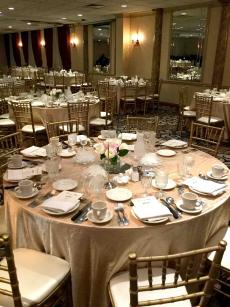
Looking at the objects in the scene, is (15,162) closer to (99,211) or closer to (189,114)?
(99,211)

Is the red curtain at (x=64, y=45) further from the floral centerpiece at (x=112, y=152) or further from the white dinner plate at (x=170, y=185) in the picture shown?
the white dinner plate at (x=170, y=185)

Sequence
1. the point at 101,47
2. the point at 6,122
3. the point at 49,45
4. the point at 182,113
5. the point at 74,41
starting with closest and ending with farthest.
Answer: the point at 6,122 → the point at 182,113 → the point at 101,47 → the point at 74,41 → the point at 49,45

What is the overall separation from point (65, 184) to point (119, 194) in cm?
39

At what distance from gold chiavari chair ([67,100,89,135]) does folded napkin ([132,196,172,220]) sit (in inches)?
112

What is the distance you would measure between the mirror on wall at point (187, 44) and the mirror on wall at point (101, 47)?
3.01 meters

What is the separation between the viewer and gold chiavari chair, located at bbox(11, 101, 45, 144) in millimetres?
4352

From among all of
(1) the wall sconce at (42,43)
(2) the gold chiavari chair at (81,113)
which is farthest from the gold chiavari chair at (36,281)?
(1) the wall sconce at (42,43)

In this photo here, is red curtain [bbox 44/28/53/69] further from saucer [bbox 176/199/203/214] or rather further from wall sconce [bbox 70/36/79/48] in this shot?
saucer [bbox 176/199/203/214]

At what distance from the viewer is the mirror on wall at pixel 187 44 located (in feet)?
25.7

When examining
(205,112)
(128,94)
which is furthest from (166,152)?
(128,94)

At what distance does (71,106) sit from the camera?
14.3 feet

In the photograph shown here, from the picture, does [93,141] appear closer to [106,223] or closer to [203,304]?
[106,223]

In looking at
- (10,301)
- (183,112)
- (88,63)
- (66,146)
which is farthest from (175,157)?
(88,63)

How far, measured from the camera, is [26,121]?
15.0 ft
